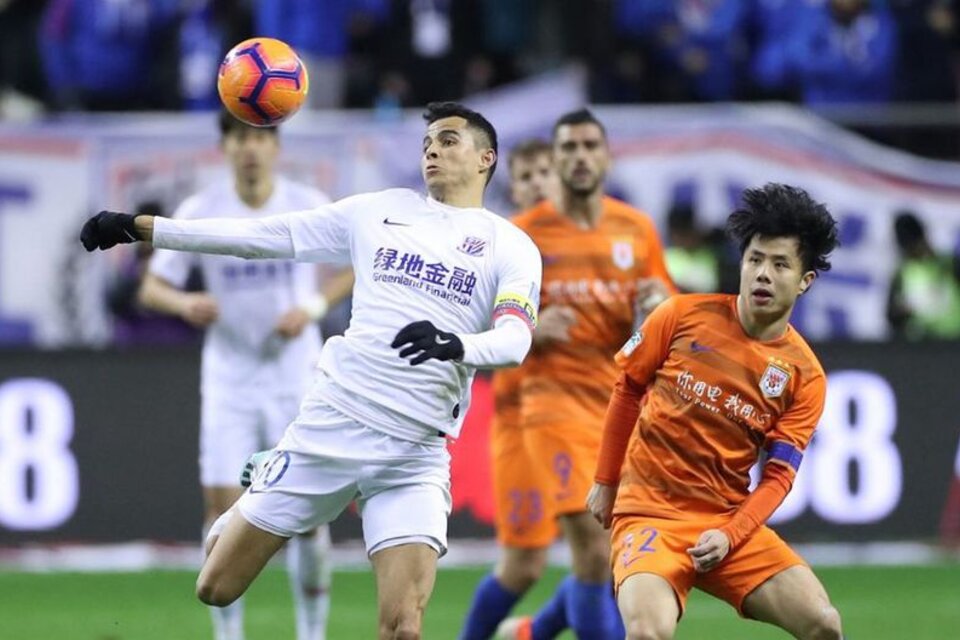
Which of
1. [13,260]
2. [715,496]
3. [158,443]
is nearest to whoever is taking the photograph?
[715,496]

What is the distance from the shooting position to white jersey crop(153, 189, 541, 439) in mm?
7355

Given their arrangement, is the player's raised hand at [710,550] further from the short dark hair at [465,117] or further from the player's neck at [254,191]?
the player's neck at [254,191]

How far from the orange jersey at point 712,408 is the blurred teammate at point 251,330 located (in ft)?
8.56

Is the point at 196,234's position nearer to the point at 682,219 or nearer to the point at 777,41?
the point at 682,219

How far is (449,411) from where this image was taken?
7469mm

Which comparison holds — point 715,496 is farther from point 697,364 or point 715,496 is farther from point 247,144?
point 247,144

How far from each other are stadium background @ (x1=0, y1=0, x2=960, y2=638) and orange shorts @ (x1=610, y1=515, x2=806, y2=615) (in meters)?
3.67

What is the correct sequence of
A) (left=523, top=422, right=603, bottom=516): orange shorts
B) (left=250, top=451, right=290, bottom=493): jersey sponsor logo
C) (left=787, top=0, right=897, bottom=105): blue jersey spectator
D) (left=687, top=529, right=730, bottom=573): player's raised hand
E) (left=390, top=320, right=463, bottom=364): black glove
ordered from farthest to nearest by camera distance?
(left=787, top=0, right=897, bottom=105): blue jersey spectator → (left=523, top=422, right=603, bottom=516): orange shorts → (left=250, top=451, right=290, bottom=493): jersey sponsor logo → (left=687, top=529, right=730, bottom=573): player's raised hand → (left=390, top=320, right=463, bottom=364): black glove

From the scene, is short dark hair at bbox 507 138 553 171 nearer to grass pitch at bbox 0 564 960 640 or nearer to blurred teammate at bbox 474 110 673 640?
blurred teammate at bbox 474 110 673 640

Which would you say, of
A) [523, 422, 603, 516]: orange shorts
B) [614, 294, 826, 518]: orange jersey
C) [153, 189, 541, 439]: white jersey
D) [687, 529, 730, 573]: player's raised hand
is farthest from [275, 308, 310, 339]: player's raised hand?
[687, 529, 730, 573]: player's raised hand

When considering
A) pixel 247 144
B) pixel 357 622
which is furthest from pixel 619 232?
pixel 357 622

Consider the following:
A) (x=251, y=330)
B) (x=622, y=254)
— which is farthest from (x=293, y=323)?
(x=622, y=254)

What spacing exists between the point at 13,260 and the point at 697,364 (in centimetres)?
852

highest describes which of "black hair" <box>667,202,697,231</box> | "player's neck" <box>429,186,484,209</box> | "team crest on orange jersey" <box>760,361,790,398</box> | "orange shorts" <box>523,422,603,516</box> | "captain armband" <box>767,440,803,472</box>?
"player's neck" <box>429,186,484,209</box>
